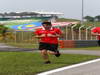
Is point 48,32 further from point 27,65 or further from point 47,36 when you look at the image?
point 27,65

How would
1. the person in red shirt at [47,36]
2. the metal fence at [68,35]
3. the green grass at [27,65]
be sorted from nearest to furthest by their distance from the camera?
1. the green grass at [27,65]
2. the person in red shirt at [47,36]
3. the metal fence at [68,35]

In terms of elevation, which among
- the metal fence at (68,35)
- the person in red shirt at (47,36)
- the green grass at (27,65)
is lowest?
the metal fence at (68,35)

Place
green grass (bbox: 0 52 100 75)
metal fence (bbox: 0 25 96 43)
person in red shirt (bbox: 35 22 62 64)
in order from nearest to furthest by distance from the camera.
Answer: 1. green grass (bbox: 0 52 100 75)
2. person in red shirt (bbox: 35 22 62 64)
3. metal fence (bbox: 0 25 96 43)

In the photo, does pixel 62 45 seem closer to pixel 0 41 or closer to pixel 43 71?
pixel 0 41

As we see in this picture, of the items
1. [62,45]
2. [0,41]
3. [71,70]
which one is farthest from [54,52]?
[0,41]

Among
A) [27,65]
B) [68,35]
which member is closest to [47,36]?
[27,65]

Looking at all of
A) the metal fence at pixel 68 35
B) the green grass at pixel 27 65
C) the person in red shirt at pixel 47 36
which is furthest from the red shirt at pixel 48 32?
the metal fence at pixel 68 35

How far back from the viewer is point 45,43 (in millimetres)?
13547

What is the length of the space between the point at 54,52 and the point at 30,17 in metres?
71.1

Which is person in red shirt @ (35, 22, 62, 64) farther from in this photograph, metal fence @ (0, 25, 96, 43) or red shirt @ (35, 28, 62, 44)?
metal fence @ (0, 25, 96, 43)

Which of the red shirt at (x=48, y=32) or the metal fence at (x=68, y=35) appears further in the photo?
the metal fence at (x=68, y=35)

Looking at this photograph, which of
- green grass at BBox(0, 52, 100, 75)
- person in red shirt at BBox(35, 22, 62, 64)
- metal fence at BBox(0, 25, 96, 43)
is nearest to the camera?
green grass at BBox(0, 52, 100, 75)

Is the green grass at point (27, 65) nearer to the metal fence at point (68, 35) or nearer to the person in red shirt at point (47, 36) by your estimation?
the person in red shirt at point (47, 36)

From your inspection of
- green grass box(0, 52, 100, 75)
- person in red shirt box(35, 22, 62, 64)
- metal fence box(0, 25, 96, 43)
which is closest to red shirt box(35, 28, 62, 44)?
person in red shirt box(35, 22, 62, 64)
